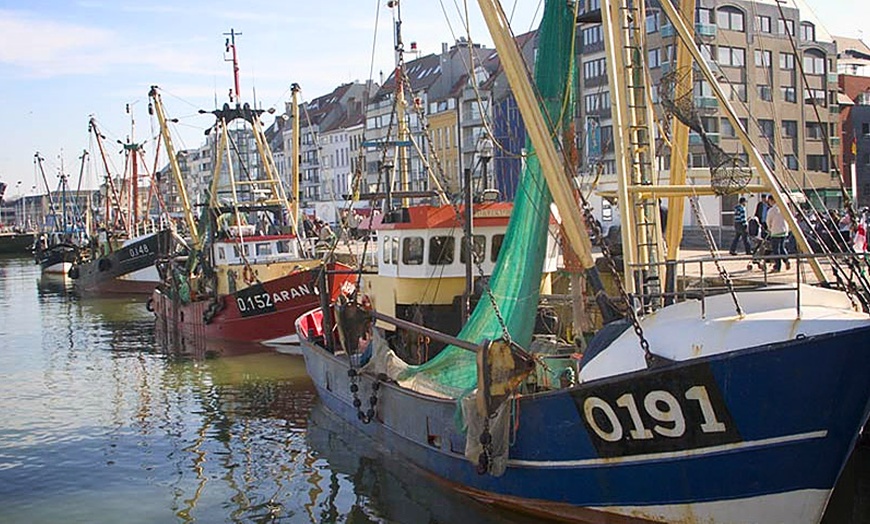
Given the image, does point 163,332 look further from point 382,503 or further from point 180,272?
point 382,503

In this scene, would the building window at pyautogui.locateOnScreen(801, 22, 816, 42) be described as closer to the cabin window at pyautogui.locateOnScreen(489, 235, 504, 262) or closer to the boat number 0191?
the cabin window at pyautogui.locateOnScreen(489, 235, 504, 262)

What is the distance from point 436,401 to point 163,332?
72.4ft

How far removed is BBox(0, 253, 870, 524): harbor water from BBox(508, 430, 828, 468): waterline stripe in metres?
1.01

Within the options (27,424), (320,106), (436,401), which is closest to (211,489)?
(436,401)

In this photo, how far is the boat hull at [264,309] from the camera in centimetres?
2698

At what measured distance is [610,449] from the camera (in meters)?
10.2

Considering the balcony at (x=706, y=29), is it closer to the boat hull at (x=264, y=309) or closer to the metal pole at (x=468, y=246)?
the boat hull at (x=264, y=309)

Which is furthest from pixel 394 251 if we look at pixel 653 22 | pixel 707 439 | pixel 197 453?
pixel 653 22

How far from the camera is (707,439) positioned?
959cm

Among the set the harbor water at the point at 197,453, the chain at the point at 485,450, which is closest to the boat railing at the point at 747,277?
the chain at the point at 485,450

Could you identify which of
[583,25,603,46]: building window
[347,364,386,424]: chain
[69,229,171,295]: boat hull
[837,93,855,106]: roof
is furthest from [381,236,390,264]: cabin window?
[837,93,855,106]: roof

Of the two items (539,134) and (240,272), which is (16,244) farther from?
(539,134)

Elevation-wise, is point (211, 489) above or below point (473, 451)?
below

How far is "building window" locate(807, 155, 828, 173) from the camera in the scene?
172ft
